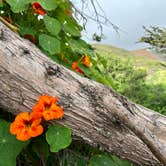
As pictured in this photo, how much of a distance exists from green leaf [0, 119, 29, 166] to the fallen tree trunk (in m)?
0.08

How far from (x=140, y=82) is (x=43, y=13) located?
6.86 m

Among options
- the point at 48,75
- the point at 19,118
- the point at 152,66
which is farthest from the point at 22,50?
the point at 152,66

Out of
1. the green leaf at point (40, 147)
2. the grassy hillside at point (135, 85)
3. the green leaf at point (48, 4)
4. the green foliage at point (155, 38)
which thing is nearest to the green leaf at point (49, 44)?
the green leaf at point (48, 4)

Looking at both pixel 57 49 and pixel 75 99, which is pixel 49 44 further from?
pixel 75 99

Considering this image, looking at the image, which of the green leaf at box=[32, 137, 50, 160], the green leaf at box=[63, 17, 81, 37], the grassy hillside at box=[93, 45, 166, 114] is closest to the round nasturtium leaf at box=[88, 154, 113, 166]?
the green leaf at box=[32, 137, 50, 160]

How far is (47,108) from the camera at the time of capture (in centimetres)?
139

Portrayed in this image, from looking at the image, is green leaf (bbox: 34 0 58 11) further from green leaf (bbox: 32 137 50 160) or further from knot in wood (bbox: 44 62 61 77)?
green leaf (bbox: 32 137 50 160)

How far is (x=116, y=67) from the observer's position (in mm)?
8320

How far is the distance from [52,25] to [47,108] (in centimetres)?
39

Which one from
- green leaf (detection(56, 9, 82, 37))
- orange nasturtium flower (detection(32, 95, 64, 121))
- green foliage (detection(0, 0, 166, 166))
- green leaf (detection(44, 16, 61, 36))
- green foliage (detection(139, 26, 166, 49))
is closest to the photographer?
orange nasturtium flower (detection(32, 95, 64, 121))

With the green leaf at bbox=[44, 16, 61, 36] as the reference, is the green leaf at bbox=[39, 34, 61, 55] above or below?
below

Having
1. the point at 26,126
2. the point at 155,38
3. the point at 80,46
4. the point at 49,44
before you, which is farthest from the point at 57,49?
the point at 155,38

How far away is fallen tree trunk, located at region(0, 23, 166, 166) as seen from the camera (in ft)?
4.75

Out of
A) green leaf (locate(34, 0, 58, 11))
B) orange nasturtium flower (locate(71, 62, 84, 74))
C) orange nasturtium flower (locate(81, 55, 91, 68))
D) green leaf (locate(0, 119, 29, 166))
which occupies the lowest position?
green leaf (locate(0, 119, 29, 166))
